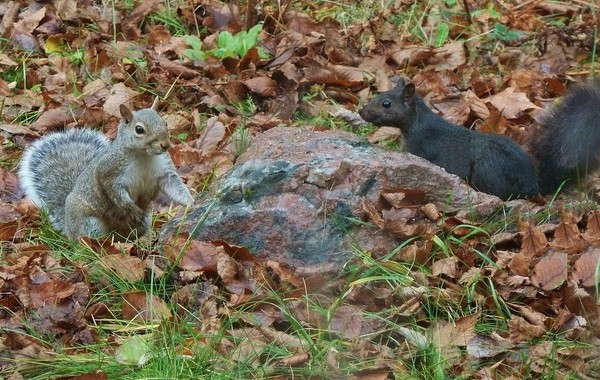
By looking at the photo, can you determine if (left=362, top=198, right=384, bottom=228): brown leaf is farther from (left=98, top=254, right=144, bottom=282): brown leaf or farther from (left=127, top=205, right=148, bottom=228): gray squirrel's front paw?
(left=127, top=205, right=148, bottom=228): gray squirrel's front paw

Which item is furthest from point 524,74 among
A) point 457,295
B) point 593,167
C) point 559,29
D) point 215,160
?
point 457,295

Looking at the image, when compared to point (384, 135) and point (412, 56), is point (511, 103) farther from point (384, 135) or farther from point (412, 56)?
point (412, 56)

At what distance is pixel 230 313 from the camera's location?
361 centimetres

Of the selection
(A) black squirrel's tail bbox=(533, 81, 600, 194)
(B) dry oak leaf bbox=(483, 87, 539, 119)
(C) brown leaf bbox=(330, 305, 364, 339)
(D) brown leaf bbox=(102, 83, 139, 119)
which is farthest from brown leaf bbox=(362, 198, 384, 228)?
(D) brown leaf bbox=(102, 83, 139, 119)

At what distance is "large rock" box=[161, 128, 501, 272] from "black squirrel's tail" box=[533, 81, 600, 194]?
21.9 inches

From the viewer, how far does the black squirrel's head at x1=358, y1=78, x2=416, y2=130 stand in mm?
5142

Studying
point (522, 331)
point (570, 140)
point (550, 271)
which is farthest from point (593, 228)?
point (522, 331)

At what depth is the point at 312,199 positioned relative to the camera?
4062mm

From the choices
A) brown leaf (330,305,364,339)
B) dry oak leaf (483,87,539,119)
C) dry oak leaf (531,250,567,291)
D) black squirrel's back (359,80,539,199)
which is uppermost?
dry oak leaf (531,250,567,291)

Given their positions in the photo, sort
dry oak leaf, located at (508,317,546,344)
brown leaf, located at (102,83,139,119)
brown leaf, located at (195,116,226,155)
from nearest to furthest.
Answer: dry oak leaf, located at (508,317,546,344) < brown leaf, located at (195,116,226,155) < brown leaf, located at (102,83,139,119)

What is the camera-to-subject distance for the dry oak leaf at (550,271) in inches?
147

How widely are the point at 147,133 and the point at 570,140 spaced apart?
189 centimetres

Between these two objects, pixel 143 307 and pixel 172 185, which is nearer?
pixel 143 307

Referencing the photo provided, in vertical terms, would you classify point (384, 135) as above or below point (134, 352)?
below
